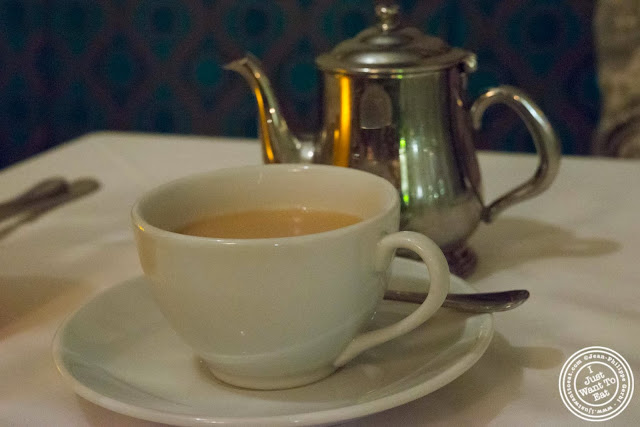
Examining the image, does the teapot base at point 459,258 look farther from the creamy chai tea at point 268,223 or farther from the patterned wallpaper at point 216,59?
the patterned wallpaper at point 216,59

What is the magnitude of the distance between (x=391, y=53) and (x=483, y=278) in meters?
0.17

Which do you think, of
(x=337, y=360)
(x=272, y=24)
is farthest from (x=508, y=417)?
(x=272, y=24)

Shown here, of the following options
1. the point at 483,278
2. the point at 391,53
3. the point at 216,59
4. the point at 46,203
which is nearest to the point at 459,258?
the point at 483,278

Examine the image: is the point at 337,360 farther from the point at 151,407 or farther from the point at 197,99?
the point at 197,99

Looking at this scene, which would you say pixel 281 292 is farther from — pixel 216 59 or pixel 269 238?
pixel 216 59

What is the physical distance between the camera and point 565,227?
23.0 inches

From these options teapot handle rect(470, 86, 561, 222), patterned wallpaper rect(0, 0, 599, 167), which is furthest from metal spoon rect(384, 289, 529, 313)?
patterned wallpaper rect(0, 0, 599, 167)

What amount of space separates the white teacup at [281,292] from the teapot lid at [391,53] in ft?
0.40

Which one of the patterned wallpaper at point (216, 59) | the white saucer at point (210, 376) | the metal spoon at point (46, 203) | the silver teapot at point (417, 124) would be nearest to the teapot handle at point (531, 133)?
the silver teapot at point (417, 124)

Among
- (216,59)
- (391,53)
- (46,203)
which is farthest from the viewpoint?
(216,59)

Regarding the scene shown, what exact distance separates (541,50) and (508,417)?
3.90 ft

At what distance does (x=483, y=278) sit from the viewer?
0.50m

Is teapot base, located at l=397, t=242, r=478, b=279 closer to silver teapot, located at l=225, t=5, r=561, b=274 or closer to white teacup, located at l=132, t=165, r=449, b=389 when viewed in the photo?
silver teapot, located at l=225, t=5, r=561, b=274

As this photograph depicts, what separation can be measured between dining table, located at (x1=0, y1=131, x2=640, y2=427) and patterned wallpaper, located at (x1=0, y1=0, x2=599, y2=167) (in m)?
0.68
